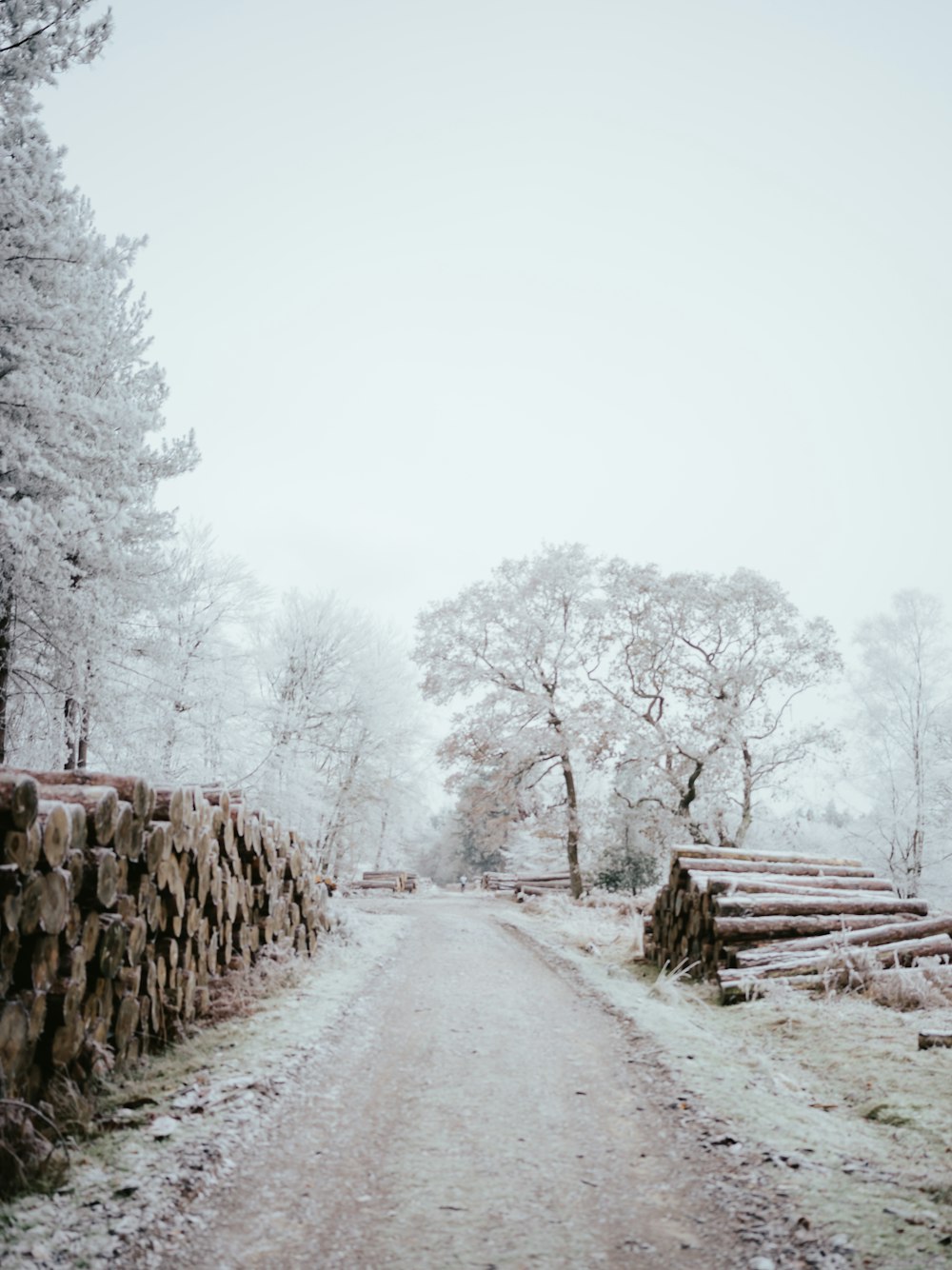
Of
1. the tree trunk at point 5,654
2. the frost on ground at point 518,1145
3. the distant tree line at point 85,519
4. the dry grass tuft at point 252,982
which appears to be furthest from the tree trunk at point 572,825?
the tree trunk at point 5,654

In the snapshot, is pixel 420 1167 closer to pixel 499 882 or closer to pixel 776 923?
pixel 776 923

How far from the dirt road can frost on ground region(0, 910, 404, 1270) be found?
5.4 inches

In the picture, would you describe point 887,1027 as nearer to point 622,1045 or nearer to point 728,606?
point 622,1045

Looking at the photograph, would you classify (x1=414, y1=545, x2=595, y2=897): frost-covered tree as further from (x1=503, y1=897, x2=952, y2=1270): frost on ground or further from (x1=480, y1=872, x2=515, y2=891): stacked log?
(x1=503, y1=897, x2=952, y2=1270): frost on ground

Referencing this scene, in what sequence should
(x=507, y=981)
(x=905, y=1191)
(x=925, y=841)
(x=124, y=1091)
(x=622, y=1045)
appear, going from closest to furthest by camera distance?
1. (x=905, y=1191)
2. (x=124, y=1091)
3. (x=622, y=1045)
4. (x=507, y=981)
5. (x=925, y=841)

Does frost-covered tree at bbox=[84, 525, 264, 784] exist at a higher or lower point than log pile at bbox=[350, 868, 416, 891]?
higher

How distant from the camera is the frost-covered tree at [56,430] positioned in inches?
389

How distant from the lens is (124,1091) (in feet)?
15.4

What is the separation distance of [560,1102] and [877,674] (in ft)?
71.3

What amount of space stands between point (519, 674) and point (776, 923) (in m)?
14.3

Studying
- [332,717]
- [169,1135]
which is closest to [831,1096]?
[169,1135]

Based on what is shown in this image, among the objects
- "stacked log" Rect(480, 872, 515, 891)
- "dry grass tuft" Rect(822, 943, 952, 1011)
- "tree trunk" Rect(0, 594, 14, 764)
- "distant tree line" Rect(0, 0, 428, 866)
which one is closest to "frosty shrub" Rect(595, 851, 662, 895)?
"stacked log" Rect(480, 872, 515, 891)

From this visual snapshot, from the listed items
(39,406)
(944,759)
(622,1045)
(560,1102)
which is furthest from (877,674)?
(39,406)

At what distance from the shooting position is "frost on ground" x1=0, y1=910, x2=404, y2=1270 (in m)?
3.09
